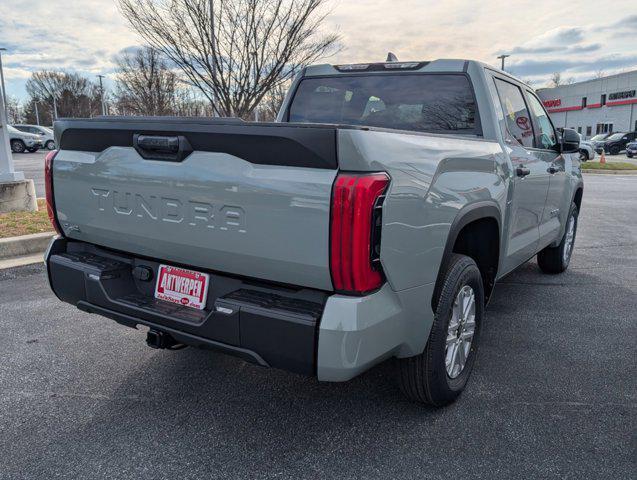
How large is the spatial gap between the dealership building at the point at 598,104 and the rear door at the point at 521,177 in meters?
45.5

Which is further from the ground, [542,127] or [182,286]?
[542,127]

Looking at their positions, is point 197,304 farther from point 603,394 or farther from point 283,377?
point 603,394

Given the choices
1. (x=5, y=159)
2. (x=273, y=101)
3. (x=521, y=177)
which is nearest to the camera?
(x=521, y=177)

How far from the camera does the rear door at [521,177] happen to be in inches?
140

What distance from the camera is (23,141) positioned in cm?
2967

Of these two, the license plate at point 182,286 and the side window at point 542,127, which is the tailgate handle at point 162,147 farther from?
the side window at point 542,127

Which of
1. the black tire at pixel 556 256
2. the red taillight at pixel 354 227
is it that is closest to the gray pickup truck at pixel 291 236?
the red taillight at pixel 354 227

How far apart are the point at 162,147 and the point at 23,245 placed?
15.5 ft

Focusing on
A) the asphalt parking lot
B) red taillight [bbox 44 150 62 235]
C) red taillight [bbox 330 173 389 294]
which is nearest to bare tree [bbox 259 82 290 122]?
the asphalt parking lot

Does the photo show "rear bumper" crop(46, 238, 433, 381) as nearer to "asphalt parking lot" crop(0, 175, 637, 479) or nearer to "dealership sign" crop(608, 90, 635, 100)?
"asphalt parking lot" crop(0, 175, 637, 479)

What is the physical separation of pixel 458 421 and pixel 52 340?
9.22 ft

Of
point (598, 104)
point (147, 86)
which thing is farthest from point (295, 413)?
point (598, 104)

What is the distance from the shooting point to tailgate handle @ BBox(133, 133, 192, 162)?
236 centimetres

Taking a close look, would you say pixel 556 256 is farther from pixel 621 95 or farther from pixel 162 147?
pixel 621 95
